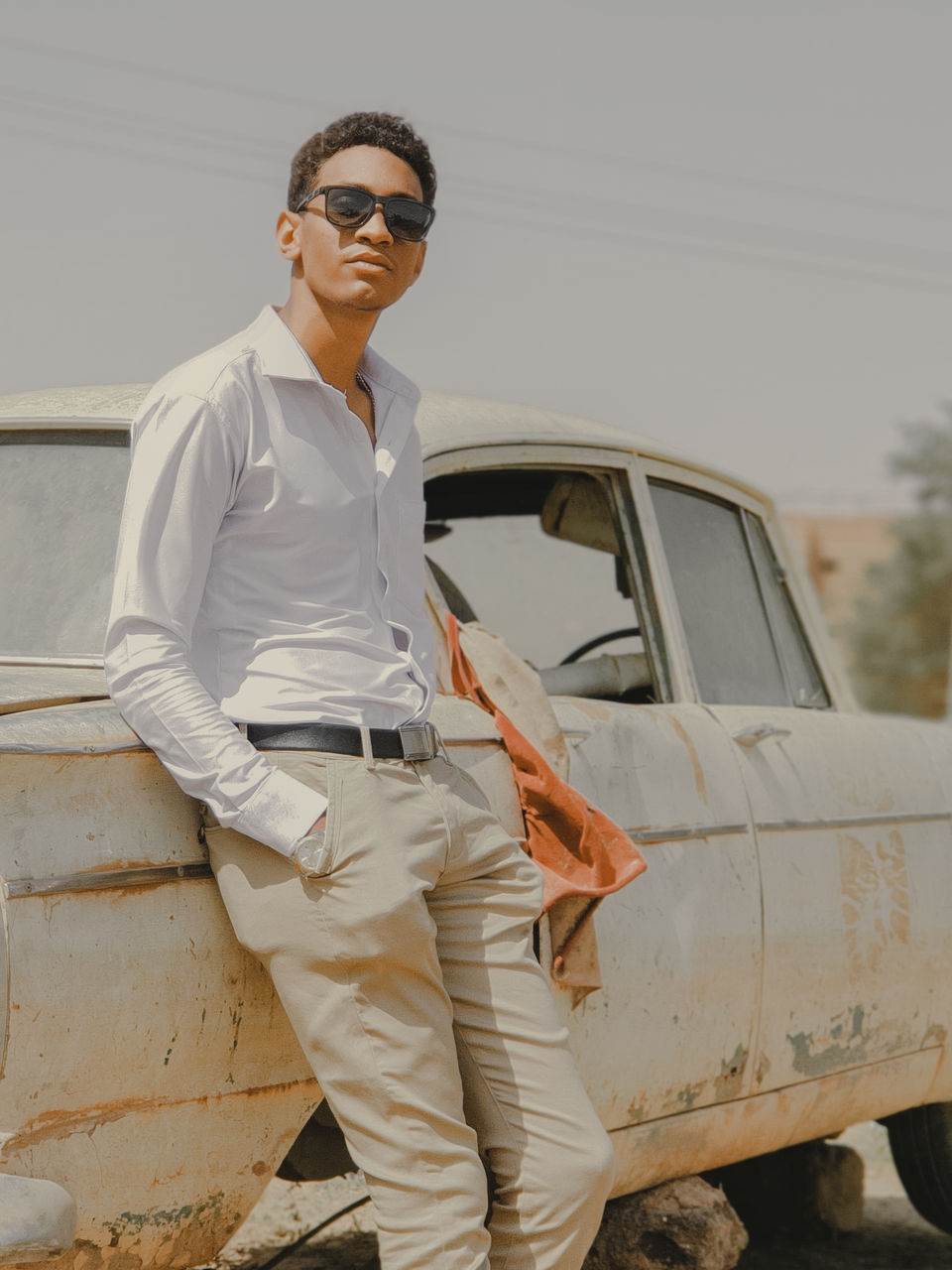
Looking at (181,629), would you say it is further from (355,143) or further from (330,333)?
(355,143)

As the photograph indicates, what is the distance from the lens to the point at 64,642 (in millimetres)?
2871

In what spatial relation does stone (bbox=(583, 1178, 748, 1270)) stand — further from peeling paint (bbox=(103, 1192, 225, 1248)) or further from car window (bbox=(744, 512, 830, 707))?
car window (bbox=(744, 512, 830, 707))

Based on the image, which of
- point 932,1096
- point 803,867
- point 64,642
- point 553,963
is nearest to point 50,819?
point 64,642

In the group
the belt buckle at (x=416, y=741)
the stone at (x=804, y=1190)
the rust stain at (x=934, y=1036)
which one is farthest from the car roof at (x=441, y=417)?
the stone at (x=804, y=1190)

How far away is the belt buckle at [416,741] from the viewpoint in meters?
2.49

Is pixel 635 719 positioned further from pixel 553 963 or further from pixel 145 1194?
pixel 145 1194

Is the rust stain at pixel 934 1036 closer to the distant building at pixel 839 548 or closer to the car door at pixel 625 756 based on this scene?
the car door at pixel 625 756

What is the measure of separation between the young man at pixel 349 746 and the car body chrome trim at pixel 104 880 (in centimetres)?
5

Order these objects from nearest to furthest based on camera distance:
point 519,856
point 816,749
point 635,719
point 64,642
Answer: point 519,856, point 64,642, point 635,719, point 816,749

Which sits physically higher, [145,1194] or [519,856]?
[519,856]

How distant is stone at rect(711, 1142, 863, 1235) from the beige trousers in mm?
2604

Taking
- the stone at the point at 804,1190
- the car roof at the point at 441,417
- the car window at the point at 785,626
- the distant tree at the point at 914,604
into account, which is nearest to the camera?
the car roof at the point at 441,417

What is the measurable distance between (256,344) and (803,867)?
1.87 metres

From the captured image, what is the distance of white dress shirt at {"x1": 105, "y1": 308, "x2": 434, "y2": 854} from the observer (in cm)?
229
